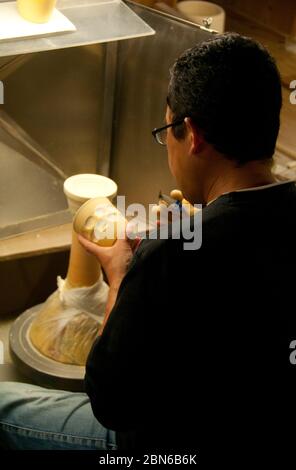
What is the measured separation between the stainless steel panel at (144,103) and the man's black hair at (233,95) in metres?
1.00

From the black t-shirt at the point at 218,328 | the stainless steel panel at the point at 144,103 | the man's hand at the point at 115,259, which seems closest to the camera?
the black t-shirt at the point at 218,328

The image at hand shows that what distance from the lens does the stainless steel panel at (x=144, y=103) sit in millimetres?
2209

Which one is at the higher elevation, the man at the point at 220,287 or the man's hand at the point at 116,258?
the man at the point at 220,287

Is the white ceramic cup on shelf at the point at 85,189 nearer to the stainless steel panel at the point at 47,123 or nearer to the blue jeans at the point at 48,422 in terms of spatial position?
the stainless steel panel at the point at 47,123

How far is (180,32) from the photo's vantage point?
7.14ft

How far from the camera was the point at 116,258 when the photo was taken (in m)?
1.53

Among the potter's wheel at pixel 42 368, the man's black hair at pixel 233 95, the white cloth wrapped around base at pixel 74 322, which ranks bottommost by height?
the potter's wheel at pixel 42 368

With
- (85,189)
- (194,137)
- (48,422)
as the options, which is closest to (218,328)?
(194,137)

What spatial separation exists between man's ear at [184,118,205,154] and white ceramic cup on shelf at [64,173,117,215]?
0.73 m

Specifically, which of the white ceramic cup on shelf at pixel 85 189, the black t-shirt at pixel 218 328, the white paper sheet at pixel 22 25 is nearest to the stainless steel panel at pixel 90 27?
the white paper sheet at pixel 22 25

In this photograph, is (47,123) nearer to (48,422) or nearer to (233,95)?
(48,422)

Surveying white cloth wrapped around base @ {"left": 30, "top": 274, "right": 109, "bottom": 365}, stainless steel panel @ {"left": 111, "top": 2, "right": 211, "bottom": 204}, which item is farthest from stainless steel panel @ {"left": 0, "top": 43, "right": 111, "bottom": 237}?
white cloth wrapped around base @ {"left": 30, "top": 274, "right": 109, "bottom": 365}

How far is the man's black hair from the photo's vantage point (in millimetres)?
1131

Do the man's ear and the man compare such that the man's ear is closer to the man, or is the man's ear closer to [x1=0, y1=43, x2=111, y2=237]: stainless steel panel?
the man
